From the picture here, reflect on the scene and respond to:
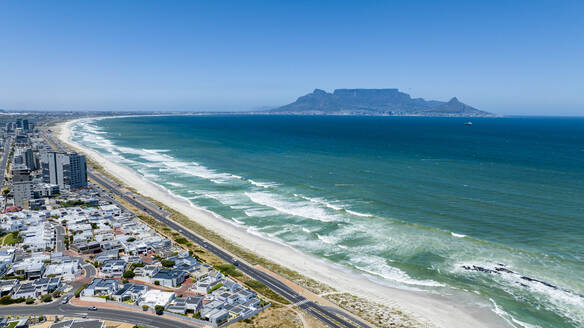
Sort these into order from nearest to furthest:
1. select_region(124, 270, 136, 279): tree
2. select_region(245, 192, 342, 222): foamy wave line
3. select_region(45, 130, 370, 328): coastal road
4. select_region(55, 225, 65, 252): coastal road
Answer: select_region(45, 130, 370, 328): coastal road
select_region(124, 270, 136, 279): tree
select_region(55, 225, 65, 252): coastal road
select_region(245, 192, 342, 222): foamy wave line

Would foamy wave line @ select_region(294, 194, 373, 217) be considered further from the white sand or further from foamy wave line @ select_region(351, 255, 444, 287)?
the white sand

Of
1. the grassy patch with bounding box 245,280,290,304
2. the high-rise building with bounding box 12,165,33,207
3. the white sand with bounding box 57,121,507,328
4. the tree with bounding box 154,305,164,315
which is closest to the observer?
the tree with bounding box 154,305,164,315

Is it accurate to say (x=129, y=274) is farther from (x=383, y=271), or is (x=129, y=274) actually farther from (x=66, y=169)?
(x=66, y=169)

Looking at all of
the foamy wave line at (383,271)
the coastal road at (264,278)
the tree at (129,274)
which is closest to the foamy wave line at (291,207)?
the foamy wave line at (383,271)

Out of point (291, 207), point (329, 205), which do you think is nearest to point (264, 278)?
point (291, 207)

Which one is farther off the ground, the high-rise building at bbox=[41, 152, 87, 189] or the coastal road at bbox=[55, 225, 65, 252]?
the high-rise building at bbox=[41, 152, 87, 189]

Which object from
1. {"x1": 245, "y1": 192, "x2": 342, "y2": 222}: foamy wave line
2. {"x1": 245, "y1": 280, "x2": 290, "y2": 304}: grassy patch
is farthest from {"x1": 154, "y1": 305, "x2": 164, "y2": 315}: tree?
{"x1": 245, "y1": 192, "x2": 342, "y2": 222}: foamy wave line

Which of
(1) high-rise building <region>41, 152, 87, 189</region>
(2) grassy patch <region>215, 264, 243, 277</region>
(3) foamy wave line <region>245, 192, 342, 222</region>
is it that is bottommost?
(2) grassy patch <region>215, 264, 243, 277</region>
